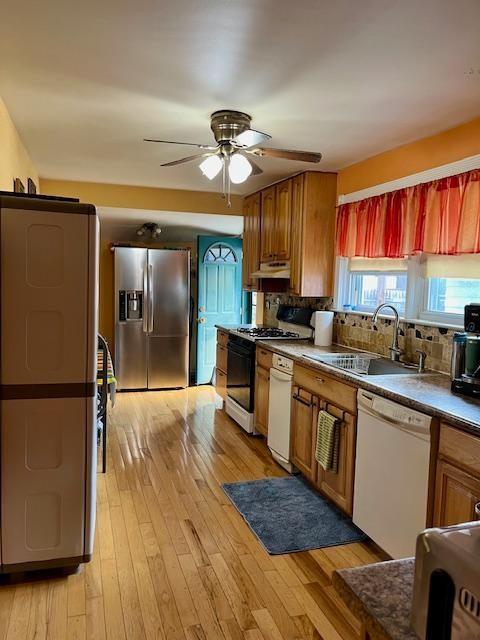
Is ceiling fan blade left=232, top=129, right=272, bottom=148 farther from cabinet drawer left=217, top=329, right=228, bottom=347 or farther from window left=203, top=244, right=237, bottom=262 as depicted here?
window left=203, top=244, right=237, bottom=262

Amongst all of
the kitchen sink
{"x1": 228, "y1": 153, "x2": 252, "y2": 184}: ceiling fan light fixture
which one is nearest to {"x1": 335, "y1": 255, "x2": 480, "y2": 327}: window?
the kitchen sink

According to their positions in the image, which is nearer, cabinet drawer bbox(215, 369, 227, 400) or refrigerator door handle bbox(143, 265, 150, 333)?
cabinet drawer bbox(215, 369, 227, 400)

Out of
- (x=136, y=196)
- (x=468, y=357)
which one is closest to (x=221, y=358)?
(x=136, y=196)

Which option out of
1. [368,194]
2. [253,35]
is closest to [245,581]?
[253,35]

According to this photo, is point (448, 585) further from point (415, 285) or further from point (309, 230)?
point (309, 230)

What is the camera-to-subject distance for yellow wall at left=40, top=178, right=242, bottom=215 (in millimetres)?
4957

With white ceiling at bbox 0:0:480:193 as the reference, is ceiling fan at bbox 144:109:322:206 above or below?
below

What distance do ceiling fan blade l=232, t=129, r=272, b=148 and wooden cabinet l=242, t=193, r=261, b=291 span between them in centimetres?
223

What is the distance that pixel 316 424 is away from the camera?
3.26 meters

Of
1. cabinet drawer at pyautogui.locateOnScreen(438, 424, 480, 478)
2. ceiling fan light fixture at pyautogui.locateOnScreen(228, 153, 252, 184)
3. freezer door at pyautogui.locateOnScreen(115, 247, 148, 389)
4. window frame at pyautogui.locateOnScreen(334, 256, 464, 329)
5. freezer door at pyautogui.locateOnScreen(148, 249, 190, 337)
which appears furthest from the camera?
freezer door at pyautogui.locateOnScreen(148, 249, 190, 337)

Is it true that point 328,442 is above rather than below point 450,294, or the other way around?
below

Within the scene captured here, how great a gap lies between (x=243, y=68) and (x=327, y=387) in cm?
186

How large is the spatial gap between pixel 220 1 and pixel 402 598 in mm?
1827

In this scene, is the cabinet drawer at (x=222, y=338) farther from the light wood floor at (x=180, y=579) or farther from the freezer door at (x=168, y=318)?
the light wood floor at (x=180, y=579)
